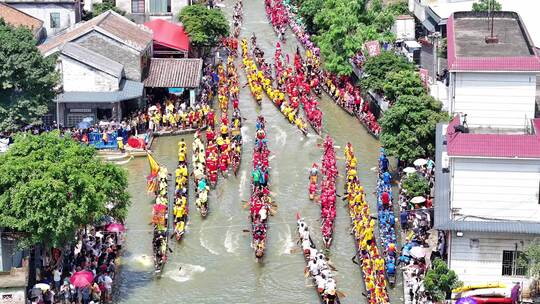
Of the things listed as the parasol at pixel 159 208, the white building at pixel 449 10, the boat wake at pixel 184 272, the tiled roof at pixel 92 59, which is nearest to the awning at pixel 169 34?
the tiled roof at pixel 92 59

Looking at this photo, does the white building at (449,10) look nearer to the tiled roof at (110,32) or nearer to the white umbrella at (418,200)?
the white umbrella at (418,200)

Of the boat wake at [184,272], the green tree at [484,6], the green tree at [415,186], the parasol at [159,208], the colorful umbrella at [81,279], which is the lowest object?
the boat wake at [184,272]

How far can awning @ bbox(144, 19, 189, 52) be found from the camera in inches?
2717

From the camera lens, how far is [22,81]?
2189 inches

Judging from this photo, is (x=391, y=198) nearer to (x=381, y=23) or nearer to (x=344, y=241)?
(x=344, y=241)

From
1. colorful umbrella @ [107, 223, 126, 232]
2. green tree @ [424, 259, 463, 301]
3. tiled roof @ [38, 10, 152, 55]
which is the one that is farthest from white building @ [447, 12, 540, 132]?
tiled roof @ [38, 10, 152, 55]

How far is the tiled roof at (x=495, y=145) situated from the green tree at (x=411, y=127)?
1118 cm

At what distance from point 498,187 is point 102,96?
84.7ft

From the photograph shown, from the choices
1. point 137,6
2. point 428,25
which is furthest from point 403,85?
point 137,6

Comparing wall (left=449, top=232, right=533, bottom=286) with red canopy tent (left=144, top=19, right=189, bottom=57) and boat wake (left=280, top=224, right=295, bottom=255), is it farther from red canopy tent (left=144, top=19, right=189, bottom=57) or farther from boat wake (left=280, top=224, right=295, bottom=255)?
red canopy tent (left=144, top=19, right=189, bottom=57)

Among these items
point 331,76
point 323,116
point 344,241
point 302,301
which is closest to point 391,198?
point 344,241

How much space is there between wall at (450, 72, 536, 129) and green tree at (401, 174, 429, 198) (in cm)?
454

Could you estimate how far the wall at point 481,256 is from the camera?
39.3 metres

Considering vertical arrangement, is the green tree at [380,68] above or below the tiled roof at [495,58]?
below
